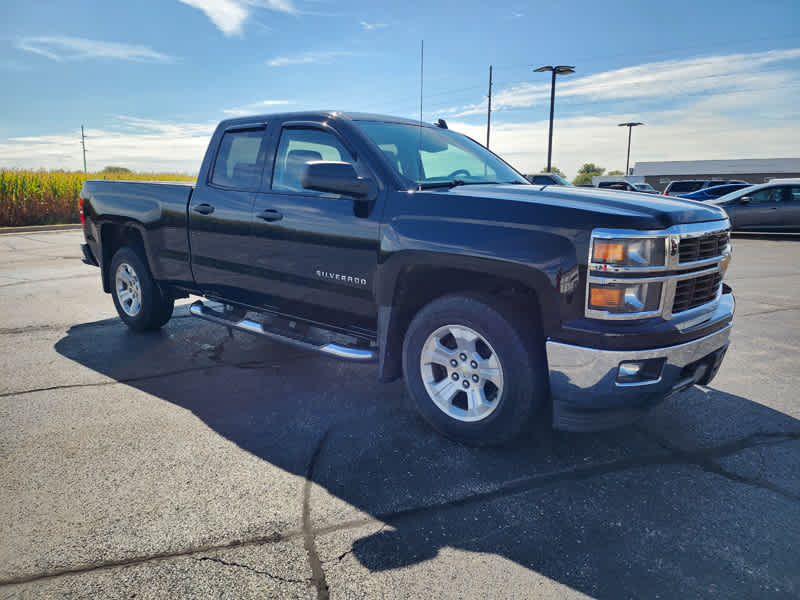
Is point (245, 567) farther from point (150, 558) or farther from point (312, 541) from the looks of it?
point (150, 558)

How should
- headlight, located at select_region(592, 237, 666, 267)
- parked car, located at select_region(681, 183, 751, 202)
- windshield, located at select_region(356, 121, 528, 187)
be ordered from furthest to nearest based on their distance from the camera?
parked car, located at select_region(681, 183, 751, 202) < windshield, located at select_region(356, 121, 528, 187) < headlight, located at select_region(592, 237, 666, 267)

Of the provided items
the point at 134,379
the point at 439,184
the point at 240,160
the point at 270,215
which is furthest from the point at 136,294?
the point at 439,184

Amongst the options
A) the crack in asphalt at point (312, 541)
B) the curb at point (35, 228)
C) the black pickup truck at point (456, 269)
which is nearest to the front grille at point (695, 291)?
the black pickup truck at point (456, 269)

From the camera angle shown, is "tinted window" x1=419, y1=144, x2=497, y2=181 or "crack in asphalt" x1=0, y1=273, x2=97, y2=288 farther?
"crack in asphalt" x1=0, y1=273, x2=97, y2=288

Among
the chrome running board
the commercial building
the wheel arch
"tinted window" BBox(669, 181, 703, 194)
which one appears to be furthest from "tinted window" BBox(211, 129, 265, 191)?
the commercial building

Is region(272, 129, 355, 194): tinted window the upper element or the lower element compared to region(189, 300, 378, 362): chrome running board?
upper

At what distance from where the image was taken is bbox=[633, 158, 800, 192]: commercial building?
62.0 metres

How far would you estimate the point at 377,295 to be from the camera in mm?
3691

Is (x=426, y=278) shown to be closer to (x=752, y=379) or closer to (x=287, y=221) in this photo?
(x=287, y=221)

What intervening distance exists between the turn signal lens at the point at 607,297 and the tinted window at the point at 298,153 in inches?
80.8

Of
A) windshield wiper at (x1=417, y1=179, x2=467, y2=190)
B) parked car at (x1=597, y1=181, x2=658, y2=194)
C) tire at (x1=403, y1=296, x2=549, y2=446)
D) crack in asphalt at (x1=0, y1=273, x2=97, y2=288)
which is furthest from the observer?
crack in asphalt at (x1=0, y1=273, x2=97, y2=288)

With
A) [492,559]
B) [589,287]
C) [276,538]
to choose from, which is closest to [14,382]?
[276,538]

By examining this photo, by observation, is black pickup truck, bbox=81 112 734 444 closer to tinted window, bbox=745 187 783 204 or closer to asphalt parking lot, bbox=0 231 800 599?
asphalt parking lot, bbox=0 231 800 599

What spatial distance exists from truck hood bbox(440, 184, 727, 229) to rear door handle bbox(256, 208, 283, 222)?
134cm
